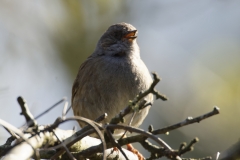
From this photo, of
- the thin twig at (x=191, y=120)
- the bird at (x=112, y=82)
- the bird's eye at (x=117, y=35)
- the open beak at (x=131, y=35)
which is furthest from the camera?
the bird's eye at (x=117, y=35)

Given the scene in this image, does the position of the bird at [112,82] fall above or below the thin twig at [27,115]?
below

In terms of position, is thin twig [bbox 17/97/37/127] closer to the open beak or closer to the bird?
the bird

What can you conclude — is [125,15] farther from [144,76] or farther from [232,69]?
[144,76]

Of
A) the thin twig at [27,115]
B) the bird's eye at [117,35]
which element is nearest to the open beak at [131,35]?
the bird's eye at [117,35]

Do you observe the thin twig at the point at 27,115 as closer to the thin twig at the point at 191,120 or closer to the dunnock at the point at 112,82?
the thin twig at the point at 191,120

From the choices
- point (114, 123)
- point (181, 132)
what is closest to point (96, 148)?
point (114, 123)

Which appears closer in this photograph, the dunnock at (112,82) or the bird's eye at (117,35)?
the dunnock at (112,82)

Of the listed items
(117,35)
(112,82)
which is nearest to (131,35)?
(117,35)

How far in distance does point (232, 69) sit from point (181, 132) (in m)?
1.53

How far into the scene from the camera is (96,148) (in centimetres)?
409

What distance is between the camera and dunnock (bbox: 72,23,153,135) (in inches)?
263

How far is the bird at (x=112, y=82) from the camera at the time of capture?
667cm

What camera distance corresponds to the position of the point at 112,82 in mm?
6730

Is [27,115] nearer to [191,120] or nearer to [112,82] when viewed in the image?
[191,120]
